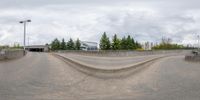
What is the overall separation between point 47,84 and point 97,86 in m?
2.66

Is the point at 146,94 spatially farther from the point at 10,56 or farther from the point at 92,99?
the point at 10,56

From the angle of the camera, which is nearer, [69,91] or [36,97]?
[36,97]

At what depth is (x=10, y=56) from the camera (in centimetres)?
5294

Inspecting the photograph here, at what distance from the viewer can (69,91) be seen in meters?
19.8

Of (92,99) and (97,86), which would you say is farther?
(97,86)

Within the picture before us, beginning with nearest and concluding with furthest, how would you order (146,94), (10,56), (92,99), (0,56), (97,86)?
(92,99) → (146,94) → (97,86) → (0,56) → (10,56)

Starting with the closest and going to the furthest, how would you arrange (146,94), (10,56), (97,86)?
(146,94), (97,86), (10,56)

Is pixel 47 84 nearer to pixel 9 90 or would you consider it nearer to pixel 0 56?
pixel 9 90

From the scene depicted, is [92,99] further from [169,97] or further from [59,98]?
[169,97]

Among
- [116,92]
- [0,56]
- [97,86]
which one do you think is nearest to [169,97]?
[116,92]

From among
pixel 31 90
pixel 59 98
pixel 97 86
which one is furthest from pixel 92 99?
pixel 97 86

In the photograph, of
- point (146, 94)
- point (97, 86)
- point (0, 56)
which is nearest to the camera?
point (146, 94)

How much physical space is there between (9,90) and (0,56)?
2794 centimetres

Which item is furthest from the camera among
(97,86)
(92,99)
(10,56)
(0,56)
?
(10,56)
